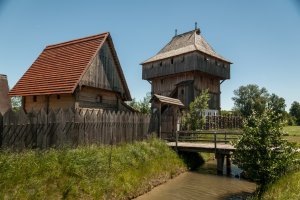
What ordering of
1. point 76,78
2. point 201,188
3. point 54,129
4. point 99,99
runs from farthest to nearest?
point 99,99 < point 76,78 < point 201,188 < point 54,129

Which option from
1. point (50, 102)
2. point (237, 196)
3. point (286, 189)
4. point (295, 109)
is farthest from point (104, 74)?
point (295, 109)

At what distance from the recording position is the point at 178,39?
4441 centimetres

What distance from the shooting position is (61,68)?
20.1 meters

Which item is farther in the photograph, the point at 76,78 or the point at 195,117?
the point at 195,117

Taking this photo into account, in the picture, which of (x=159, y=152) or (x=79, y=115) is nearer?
(x=79, y=115)

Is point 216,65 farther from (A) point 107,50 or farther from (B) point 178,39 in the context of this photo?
(A) point 107,50

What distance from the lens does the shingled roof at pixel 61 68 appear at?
18.8m

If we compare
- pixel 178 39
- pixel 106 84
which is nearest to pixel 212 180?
pixel 106 84

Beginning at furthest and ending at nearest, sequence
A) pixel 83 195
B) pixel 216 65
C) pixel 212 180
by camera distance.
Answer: pixel 216 65, pixel 212 180, pixel 83 195

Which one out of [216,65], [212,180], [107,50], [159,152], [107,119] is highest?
[216,65]

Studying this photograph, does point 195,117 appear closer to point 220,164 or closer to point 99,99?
point 220,164

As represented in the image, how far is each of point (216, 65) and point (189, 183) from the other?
93.3 ft

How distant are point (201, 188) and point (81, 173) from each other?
6613 millimetres

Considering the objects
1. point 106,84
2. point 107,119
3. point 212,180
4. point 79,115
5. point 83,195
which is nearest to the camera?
point 83,195
